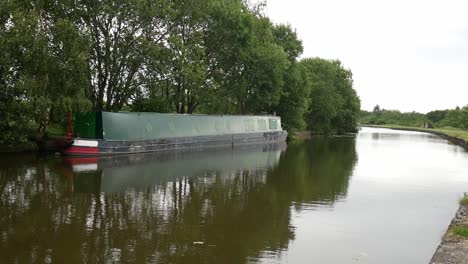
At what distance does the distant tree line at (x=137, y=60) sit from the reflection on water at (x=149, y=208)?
342cm

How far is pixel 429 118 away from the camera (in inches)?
4665

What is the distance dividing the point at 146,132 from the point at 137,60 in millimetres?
4577

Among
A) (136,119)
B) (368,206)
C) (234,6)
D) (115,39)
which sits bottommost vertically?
(368,206)

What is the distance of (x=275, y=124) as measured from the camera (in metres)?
40.8

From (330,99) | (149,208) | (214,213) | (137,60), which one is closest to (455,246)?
(214,213)

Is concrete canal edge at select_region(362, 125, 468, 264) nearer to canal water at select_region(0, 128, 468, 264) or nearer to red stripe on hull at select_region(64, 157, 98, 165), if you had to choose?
canal water at select_region(0, 128, 468, 264)

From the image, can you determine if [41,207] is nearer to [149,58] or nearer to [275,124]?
[149,58]

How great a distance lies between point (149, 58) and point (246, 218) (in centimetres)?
1820

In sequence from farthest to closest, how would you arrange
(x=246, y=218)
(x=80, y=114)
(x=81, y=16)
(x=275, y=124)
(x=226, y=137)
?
(x=275, y=124)
(x=226, y=137)
(x=81, y=16)
(x=80, y=114)
(x=246, y=218)

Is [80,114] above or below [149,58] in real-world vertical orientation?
below

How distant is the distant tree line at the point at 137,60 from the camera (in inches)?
784

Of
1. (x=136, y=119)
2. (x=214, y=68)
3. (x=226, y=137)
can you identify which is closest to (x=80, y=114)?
(x=136, y=119)

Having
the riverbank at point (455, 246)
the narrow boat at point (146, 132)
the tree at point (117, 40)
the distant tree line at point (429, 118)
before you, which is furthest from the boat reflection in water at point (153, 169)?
the distant tree line at point (429, 118)

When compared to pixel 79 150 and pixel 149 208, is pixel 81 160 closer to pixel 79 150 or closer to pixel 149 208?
pixel 79 150
